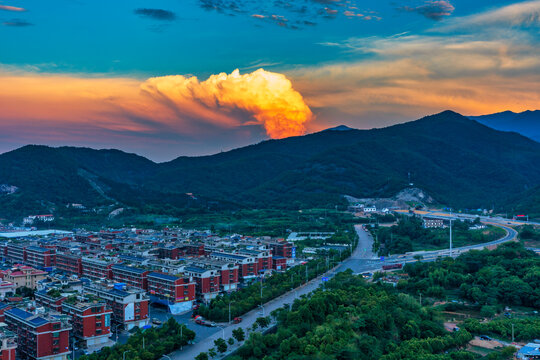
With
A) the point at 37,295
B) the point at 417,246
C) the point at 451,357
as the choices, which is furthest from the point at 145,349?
the point at 417,246

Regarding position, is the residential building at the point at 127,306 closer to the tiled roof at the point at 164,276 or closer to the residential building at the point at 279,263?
the tiled roof at the point at 164,276

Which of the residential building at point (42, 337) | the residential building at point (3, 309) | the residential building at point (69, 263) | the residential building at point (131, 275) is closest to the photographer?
the residential building at point (42, 337)

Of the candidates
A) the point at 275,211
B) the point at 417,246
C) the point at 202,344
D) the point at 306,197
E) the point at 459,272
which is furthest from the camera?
the point at 306,197

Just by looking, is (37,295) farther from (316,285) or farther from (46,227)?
(46,227)

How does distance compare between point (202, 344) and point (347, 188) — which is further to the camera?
point (347, 188)

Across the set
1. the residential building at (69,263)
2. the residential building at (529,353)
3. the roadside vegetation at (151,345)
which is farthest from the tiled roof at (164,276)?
the residential building at (529,353)

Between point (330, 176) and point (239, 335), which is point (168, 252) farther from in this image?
point (330, 176)

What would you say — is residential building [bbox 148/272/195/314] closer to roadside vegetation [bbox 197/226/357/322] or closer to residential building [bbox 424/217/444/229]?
roadside vegetation [bbox 197/226/357/322]
